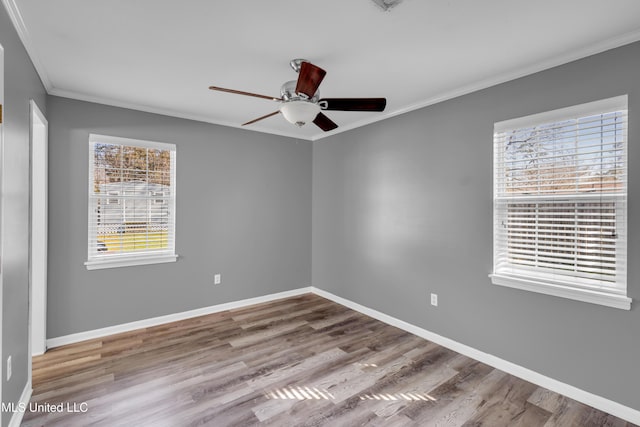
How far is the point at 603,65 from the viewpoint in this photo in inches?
84.2

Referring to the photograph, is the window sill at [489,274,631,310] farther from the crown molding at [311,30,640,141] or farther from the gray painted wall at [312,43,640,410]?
the crown molding at [311,30,640,141]

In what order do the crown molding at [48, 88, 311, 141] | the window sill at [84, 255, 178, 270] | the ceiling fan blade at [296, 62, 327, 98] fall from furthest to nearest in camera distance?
the window sill at [84, 255, 178, 270], the crown molding at [48, 88, 311, 141], the ceiling fan blade at [296, 62, 327, 98]

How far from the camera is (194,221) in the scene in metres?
3.86

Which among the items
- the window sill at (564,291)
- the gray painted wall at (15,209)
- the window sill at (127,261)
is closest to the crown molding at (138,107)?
the gray painted wall at (15,209)

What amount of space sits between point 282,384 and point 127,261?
7.25 feet

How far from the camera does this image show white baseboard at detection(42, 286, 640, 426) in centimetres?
213

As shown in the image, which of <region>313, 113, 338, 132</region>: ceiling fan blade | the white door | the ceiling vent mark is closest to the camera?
the ceiling vent mark

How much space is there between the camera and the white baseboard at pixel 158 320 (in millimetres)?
3100

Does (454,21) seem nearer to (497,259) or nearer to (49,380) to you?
(497,259)

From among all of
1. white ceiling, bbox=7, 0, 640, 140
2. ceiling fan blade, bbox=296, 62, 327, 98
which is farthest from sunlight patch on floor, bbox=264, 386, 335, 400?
white ceiling, bbox=7, 0, 640, 140

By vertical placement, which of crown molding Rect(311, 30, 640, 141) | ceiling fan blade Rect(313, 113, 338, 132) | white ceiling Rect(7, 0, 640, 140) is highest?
white ceiling Rect(7, 0, 640, 140)

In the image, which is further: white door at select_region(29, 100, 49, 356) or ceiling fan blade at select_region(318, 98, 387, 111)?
white door at select_region(29, 100, 49, 356)

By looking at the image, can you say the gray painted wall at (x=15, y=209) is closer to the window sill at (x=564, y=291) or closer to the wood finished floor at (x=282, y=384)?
the wood finished floor at (x=282, y=384)

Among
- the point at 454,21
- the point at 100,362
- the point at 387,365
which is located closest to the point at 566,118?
the point at 454,21
